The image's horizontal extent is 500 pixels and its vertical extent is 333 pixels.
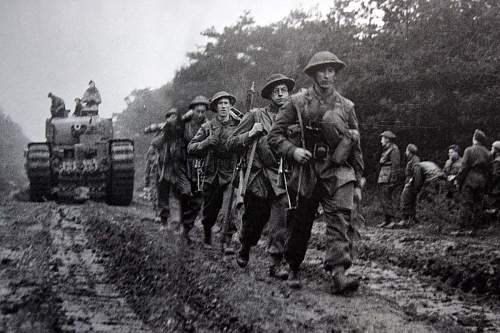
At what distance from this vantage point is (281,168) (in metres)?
6.47

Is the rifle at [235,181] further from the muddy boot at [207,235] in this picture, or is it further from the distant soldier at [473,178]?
the distant soldier at [473,178]

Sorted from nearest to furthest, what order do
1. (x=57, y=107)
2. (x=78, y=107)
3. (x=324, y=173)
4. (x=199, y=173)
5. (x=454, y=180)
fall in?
(x=324, y=173) < (x=199, y=173) < (x=454, y=180) < (x=57, y=107) < (x=78, y=107)

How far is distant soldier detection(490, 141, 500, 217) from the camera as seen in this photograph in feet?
37.9

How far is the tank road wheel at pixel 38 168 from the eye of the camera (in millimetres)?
16969

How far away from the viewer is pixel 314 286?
6.29 metres

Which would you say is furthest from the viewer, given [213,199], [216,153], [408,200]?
[408,200]

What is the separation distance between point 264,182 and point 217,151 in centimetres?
196

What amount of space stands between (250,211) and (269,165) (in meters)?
0.59

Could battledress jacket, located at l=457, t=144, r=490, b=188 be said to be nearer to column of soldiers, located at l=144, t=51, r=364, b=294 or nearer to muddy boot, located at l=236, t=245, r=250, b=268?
column of soldiers, located at l=144, t=51, r=364, b=294

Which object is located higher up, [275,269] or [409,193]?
[409,193]

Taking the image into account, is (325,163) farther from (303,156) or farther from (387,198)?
(387,198)

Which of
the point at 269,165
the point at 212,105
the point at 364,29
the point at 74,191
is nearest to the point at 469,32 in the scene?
the point at 364,29

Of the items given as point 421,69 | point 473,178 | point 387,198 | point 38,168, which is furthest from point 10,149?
point 473,178

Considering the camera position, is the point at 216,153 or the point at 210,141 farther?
the point at 216,153
